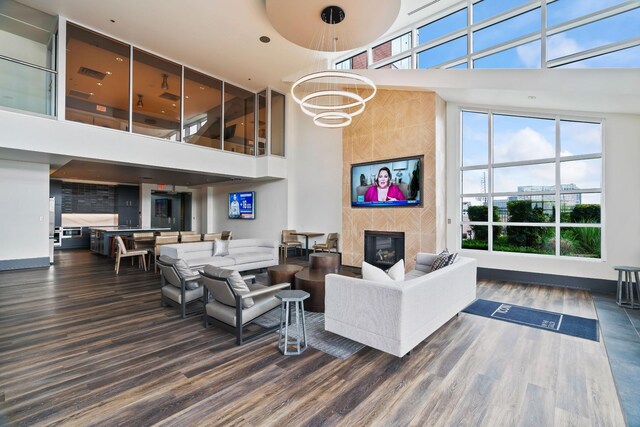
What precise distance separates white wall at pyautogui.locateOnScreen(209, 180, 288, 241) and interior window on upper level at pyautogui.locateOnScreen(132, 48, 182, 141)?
358 cm

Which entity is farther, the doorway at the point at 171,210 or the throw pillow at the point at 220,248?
the doorway at the point at 171,210

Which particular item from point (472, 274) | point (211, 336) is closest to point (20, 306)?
point (211, 336)

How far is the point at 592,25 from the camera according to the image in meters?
5.39

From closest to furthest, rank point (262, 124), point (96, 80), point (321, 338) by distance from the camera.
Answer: point (321, 338) → point (96, 80) → point (262, 124)

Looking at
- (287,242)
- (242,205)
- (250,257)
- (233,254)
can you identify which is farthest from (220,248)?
(242,205)

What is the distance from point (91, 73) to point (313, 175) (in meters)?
6.23

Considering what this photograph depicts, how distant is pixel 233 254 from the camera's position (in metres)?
6.84

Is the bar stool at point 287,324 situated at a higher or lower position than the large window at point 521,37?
lower

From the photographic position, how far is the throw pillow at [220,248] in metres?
6.62

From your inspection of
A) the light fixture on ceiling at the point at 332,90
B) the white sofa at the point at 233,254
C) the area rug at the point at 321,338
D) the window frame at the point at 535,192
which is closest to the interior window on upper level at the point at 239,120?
the light fixture on ceiling at the point at 332,90

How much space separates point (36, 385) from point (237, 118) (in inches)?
328

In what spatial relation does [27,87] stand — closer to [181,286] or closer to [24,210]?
[24,210]

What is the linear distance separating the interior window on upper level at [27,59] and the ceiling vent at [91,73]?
22.1 inches

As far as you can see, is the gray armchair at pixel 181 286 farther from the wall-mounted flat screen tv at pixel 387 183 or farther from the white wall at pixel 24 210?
the white wall at pixel 24 210
